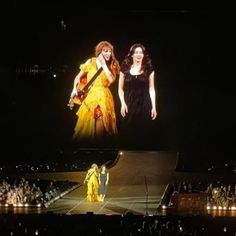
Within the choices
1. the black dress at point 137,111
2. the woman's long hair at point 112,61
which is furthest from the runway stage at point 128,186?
→ the woman's long hair at point 112,61

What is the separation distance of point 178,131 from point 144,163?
18.8 ft

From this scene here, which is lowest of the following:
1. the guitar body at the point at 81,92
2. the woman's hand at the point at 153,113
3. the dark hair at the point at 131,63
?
the woman's hand at the point at 153,113

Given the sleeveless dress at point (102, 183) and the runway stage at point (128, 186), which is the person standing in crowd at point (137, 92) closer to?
the runway stage at point (128, 186)

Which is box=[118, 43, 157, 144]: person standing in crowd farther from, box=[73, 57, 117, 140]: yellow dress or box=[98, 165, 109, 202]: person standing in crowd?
box=[98, 165, 109, 202]: person standing in crowd

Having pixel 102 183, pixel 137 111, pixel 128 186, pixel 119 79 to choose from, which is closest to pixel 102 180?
pixel 102 183

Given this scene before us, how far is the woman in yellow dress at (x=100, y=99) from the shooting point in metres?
31.8

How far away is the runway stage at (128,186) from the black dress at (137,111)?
154 centimetres

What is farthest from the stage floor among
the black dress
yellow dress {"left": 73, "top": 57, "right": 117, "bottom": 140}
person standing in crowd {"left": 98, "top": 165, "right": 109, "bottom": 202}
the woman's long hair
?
the woman's long hair

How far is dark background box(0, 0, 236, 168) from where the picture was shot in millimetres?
32281

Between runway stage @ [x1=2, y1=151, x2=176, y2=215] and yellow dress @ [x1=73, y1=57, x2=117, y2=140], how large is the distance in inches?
91.7

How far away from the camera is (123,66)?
31.8 m

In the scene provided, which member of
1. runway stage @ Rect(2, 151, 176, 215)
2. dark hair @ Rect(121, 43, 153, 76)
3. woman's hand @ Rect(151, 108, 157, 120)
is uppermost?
dark hair @ Rect(121, 43, 153, 76)

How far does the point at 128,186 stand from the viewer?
77.5 feet

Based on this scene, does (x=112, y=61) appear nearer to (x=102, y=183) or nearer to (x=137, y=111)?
(x=137, y=111)
